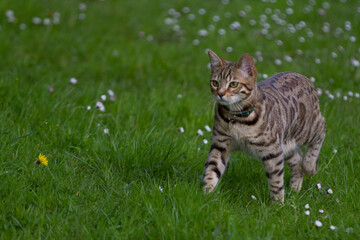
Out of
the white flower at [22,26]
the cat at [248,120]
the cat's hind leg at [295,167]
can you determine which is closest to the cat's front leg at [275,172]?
the cat at [248,120]

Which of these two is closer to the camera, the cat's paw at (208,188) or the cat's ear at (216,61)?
the cat's paw at (208,188)

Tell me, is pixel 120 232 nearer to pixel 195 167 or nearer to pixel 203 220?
pixel 203 220

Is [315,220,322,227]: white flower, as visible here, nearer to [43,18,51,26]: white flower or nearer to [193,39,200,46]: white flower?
[193,39,200,46]: white flower

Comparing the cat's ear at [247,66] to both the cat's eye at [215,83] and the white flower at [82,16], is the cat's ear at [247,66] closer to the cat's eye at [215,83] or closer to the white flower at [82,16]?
the cat's eye at [215,83]

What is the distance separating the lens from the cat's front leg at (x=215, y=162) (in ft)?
13.4

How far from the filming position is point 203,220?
3486 mm

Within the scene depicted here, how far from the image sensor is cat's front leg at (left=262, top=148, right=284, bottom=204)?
407cm

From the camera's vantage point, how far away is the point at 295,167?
4.70 metres

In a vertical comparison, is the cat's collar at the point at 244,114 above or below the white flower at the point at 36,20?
above

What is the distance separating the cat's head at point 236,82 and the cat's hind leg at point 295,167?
1068 mm

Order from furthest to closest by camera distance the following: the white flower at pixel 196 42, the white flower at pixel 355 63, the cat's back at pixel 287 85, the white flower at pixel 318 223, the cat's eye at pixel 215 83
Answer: the white flower at pixel 196 42 → the white flower at pixel 355 63 → the cat's back at pixel 287 85 → the cat's eye at pixel 215 83 → the white flower at pixel 318 223

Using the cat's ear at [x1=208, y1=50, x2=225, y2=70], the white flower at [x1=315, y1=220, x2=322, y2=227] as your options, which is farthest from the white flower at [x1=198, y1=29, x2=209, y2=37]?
the white flower at [x1=315, y1=220, x2=322, y2=227]

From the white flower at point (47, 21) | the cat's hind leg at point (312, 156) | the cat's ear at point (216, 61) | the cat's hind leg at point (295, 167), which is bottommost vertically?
the white flower at point (47, 21)

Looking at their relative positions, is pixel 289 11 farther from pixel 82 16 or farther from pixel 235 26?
pixel 82 16
